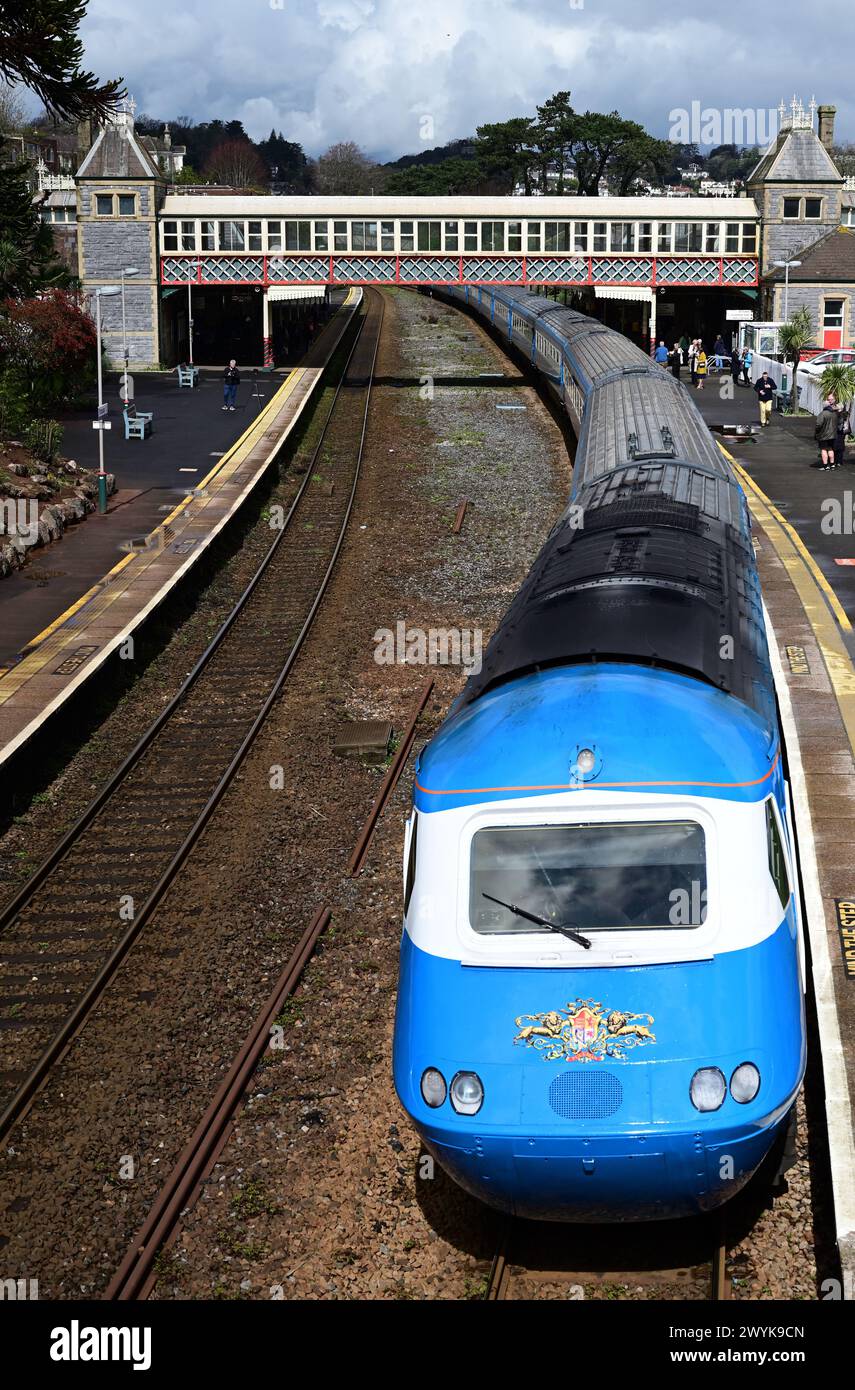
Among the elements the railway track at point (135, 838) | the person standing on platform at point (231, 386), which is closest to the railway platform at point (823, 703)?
the railway track at point (135, 838)

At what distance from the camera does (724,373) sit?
55.2 meters

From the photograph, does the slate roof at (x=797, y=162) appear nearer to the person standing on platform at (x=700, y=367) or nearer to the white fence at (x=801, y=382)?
the person standing on platform at (x=700, y=367)

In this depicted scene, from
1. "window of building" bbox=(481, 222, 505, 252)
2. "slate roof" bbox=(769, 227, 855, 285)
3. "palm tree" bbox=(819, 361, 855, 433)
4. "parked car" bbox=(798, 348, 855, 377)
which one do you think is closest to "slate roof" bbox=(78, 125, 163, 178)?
"window of building" bbox=(481, 222, 505, 252)

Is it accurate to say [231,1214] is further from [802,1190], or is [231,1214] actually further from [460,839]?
[802,1190]

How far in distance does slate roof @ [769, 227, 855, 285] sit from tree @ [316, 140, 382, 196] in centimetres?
11467

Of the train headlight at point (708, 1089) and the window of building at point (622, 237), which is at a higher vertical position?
the window of building at point (622, 237)

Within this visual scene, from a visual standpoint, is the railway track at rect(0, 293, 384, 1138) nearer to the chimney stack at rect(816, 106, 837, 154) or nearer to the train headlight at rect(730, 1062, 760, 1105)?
the train headlight at rect(730, 1062, 760, 1105)

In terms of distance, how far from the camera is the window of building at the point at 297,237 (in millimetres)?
53406

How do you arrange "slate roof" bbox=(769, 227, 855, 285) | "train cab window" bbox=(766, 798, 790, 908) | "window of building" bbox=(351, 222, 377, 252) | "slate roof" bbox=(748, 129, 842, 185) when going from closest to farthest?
"train cab window" bbox=(766, 798, 790, 908)
"window of building" bbox=(351, 222, 377, 252)
"slate roof" bbox=(769, 227, 855, 285)
"slate roof" bbox=(748, 129, 842, 185)

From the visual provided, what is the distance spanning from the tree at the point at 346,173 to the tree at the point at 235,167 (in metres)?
9.64

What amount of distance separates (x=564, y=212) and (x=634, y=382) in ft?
104

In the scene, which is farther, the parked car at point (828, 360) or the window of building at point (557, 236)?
the window of building at point (557, 236)

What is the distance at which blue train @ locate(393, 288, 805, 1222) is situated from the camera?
7.62 meters

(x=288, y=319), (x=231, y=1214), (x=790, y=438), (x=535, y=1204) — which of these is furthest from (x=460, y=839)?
(x=288, y=319)
